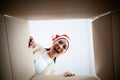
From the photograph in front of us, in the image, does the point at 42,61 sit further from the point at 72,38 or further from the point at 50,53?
the point at 72,38

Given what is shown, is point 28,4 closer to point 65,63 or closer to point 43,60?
point 43,60

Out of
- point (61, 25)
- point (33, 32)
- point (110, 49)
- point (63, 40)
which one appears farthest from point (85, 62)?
point (110, 49)

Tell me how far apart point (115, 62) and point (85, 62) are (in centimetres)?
152

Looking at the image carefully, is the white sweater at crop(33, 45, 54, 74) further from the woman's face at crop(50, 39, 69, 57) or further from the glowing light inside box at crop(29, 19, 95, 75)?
the glowing light inside box at crop(29, 19, 95, 75)

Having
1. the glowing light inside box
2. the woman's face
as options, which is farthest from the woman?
the glowing light inside box

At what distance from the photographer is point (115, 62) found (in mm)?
578

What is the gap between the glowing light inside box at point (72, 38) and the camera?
1967 mm

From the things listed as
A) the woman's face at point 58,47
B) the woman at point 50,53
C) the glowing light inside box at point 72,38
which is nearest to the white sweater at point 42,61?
the woman at point 50,53

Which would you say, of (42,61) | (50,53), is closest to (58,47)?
(50,53)

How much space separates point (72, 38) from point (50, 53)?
0.43 m

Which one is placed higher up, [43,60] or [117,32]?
[117,32]

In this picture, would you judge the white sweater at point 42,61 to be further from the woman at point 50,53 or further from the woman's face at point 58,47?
the woman's face at point 58,47

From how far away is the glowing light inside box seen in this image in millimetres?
1967

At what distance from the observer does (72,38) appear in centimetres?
199
